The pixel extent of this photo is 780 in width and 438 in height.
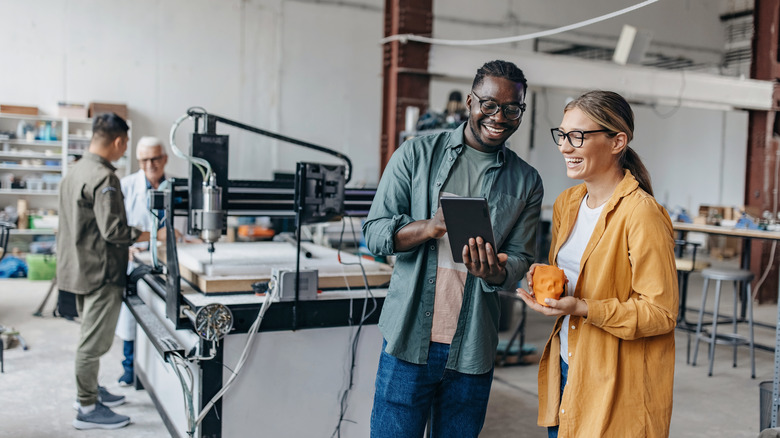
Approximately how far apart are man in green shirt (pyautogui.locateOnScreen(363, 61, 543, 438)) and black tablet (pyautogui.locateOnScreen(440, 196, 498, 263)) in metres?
0.14

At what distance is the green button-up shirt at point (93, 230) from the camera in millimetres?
2955

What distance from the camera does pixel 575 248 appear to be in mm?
1582

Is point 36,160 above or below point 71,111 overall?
below

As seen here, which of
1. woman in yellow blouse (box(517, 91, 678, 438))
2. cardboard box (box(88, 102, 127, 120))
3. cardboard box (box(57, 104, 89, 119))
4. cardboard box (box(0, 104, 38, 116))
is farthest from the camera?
cardboard box (box(88, 102, 127, 120))

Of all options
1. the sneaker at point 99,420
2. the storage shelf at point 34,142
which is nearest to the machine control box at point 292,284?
the sneaker at point 99,420

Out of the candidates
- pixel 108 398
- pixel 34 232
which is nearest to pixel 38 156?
pixel 34 232

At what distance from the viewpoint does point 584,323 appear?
149 centimetres

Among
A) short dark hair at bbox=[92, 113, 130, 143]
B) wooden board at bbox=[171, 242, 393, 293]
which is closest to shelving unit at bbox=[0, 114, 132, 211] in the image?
short dark hair at bbox=[92, 113, 130, 143]

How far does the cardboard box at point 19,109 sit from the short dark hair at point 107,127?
19.2 feet

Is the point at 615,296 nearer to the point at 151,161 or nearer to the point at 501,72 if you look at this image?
the point at 501,72

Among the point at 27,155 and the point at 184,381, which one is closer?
the point at 184,381

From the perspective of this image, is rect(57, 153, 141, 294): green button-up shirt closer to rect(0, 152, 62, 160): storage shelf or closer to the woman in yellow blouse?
the woman in yellow blouse

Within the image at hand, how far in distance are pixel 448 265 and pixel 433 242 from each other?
0.07 m

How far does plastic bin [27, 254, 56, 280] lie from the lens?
24.5ft
